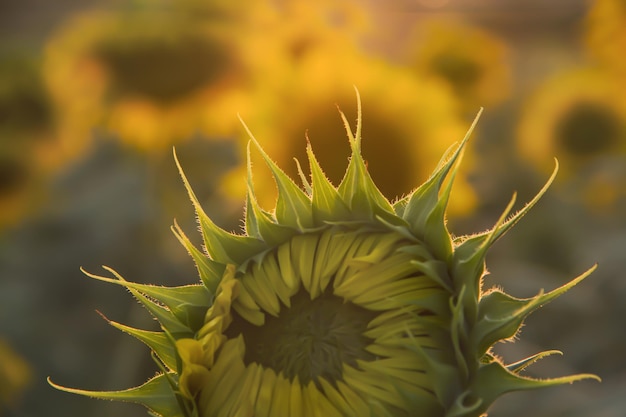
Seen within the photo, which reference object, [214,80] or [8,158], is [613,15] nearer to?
[214,80]

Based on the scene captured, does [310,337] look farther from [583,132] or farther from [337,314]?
[583,132]

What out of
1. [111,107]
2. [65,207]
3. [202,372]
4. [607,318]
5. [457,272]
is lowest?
[65,207]

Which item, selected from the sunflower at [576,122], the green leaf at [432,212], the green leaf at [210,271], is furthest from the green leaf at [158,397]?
→ the sunflower at [576,122]

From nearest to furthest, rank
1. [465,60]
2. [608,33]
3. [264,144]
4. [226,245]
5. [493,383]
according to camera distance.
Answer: [493,383] < [226,245] < [264,144] < [608,33] < [465,60]

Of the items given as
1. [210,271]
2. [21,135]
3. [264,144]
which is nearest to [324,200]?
[210,271]

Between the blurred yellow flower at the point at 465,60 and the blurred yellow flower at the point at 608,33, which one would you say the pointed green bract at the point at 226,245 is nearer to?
the blurred yellow flower at the point at 608,33

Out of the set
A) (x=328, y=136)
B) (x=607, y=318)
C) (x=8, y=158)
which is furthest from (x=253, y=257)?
(x=8, y=158)
